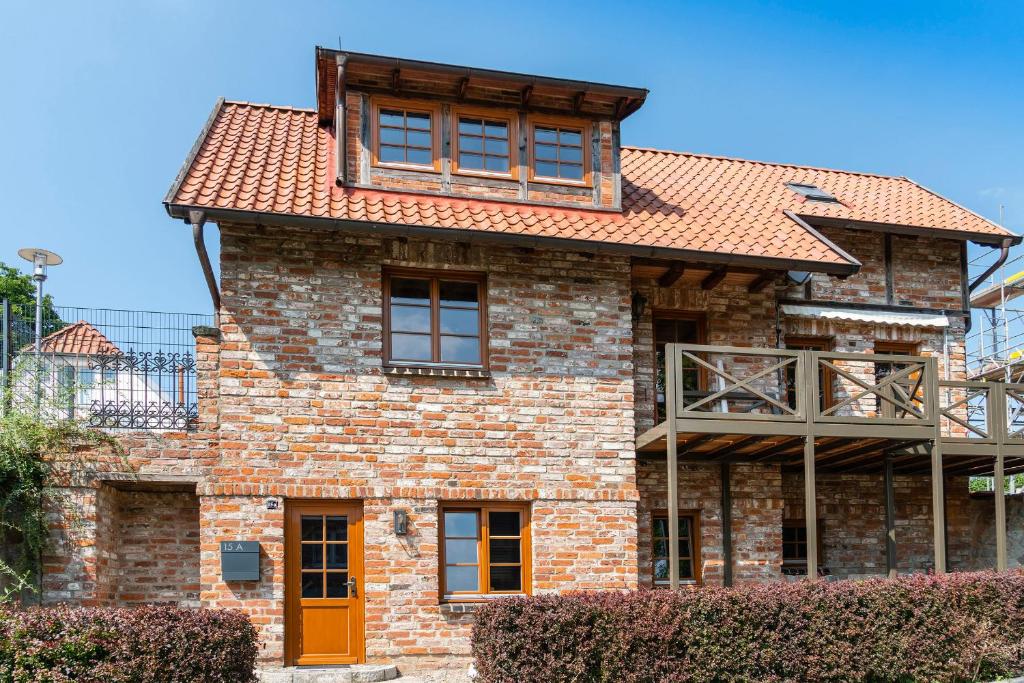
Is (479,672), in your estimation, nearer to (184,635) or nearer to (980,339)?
(184,635)

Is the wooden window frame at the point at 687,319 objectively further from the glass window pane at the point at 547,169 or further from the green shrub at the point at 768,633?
the green shrub at the point at 768,633

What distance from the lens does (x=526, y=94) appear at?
546 inches

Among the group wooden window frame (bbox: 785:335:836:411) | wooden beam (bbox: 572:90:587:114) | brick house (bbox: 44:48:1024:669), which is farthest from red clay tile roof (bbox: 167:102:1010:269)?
wooden window frame (bbox: 785:335:836:411)

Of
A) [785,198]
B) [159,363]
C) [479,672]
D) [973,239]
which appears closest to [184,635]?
[479,672]

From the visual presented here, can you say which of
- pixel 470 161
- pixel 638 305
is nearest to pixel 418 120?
pixel 470 161

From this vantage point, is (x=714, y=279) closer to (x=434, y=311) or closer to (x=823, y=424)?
(x=823, y=424)

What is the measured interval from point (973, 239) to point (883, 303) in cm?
185

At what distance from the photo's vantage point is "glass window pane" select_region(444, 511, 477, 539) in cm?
1294

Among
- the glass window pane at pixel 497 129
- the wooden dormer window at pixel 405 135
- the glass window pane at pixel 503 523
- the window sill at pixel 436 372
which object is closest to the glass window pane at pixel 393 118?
the wooden dormer window at pixel 405 135

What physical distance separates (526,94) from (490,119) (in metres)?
0.58

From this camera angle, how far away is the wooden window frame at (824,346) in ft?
51.1

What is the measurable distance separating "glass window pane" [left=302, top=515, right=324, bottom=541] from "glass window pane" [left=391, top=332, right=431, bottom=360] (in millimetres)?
2174

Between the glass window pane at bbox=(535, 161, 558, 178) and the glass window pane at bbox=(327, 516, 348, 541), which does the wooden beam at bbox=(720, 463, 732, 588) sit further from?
the glass window pane at bbox=(327, 516, 348, 541)

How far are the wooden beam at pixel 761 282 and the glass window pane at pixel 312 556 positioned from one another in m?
6.94
